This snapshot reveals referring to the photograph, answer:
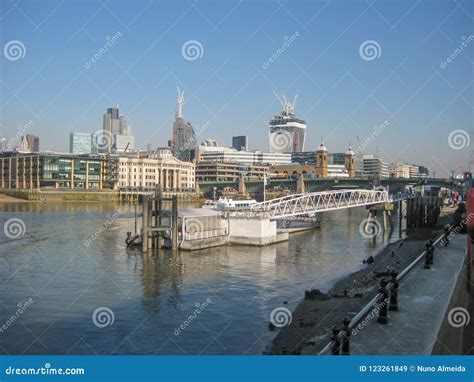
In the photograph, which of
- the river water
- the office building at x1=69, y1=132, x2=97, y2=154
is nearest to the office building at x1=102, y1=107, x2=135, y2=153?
the office building at x1=69, y1=132, x2=97, y2=154

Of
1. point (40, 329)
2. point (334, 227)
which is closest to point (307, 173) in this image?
point (334, 227)

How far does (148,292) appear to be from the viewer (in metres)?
10.6

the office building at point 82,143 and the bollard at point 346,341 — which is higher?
the office building at point 82,143

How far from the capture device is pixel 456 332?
17.3 feet

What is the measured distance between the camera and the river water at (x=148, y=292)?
7.43 metres

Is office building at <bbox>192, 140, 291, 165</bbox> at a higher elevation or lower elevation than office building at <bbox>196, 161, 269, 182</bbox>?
higher

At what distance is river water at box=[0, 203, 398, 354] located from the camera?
292 inches

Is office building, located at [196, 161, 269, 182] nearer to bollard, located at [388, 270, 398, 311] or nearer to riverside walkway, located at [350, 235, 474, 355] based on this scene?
riverside walkway, located at [350, 235, 474, 355]

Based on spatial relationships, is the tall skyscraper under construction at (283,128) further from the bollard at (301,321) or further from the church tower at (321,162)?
the bollard at (301,321)

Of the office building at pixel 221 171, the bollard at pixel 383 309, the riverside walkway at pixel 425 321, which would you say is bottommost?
the riverside walkway at pixel 425 321

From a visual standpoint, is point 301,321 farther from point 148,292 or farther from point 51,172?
point 51,172

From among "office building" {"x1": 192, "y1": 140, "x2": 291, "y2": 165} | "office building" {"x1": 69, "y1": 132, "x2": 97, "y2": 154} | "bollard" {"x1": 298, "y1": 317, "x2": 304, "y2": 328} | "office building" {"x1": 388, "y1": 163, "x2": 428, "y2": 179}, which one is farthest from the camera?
"office building" {"x1": 69, "y1": 132, "x2": 97, "y2": 154}

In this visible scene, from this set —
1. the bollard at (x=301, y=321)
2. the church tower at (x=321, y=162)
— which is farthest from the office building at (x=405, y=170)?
the bollard at (x=301, y=321)

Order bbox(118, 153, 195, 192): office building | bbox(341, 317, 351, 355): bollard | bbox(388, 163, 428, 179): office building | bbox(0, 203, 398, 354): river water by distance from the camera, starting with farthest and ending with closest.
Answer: bbox(388, 163, 428, 179): office building, bbox(118, 153, 195, 192): office building, bbox(0, 203, 398, 354): river water, bbox(341, 317, 351, 355): bollard
